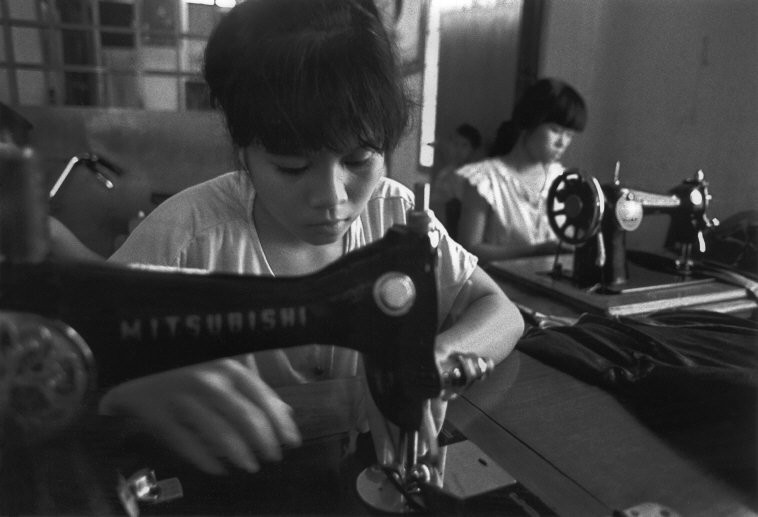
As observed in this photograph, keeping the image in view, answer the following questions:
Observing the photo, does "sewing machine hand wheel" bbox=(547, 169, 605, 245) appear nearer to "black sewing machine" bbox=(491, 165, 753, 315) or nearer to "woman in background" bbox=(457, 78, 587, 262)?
"black sewing machine" bbox=(491, 165, 753, 315)

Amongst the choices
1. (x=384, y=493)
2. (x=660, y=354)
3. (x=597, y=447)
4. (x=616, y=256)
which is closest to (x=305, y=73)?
(x=384, y=493)

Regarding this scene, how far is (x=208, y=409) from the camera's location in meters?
0.41

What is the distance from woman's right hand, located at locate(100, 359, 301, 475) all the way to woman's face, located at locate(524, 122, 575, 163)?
1042mm

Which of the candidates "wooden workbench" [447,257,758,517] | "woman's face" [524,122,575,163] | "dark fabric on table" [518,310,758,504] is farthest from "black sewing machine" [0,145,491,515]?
"woman's face" [524,122,575,163]

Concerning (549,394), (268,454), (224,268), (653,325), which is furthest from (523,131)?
(268,454)

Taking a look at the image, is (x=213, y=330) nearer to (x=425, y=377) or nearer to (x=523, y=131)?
(x=425, y=377)

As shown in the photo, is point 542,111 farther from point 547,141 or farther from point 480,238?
point 480,238

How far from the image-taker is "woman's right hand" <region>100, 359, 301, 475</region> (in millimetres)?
407

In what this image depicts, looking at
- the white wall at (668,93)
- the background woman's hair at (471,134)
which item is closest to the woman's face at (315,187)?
the background woman's hair at (471,134)

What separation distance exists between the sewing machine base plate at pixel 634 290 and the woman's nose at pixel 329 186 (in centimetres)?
72

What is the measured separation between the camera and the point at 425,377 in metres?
0.43

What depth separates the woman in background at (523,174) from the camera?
1076mm

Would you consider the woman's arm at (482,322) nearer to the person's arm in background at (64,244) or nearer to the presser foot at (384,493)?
the presser foot at (384,493)

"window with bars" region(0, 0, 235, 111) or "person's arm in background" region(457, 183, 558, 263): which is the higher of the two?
"window with bars" region(0, 0, 235, 111)
